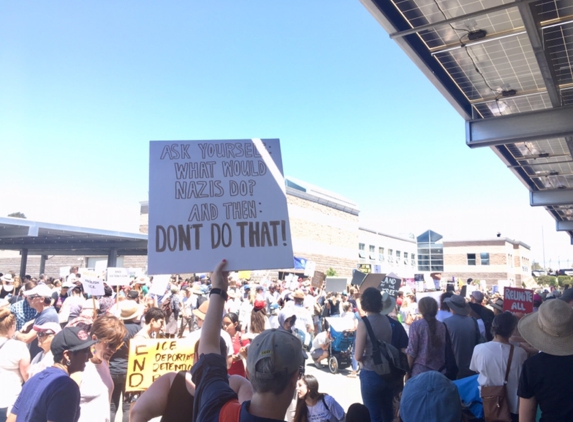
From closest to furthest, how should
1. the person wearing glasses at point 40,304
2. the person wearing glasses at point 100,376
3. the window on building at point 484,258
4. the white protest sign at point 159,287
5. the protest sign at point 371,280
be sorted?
the person wearing glasses at point 100,376 < the person wearing glasses at point 40,304 < the protest sign at point 371,280 < the white protest sign at point 159,287 < the window on building at point 484,258

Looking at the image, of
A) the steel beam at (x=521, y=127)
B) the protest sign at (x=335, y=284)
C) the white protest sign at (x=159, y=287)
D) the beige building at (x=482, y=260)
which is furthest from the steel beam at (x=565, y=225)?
the beige building at (x=482, y=260)

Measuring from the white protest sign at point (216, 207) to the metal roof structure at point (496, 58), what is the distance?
148 inches

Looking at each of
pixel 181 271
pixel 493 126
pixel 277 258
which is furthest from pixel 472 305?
pixel 181 271

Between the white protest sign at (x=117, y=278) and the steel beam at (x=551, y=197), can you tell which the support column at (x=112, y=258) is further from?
the steel beam at (x=551, y=197)

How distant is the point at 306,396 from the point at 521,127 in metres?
7.13

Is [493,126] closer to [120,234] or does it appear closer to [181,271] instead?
[181,271]

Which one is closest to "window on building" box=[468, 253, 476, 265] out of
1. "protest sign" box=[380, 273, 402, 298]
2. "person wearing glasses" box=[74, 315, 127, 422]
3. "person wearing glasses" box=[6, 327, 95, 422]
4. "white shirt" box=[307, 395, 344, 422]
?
"protest sign" box=[380, 273, 402, 298]

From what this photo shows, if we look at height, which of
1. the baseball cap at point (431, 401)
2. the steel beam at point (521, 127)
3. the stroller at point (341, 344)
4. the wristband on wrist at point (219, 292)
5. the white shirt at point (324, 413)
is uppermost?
the steel beam at point (521, 127)

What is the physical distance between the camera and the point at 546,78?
7.04 m

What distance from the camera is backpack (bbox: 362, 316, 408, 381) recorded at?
459 cm

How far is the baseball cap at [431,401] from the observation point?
→ 2.25m

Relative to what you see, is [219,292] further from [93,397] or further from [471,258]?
[471,258]

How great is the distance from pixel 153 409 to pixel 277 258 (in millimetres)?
1200

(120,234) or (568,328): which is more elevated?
Answer: (120,234)
